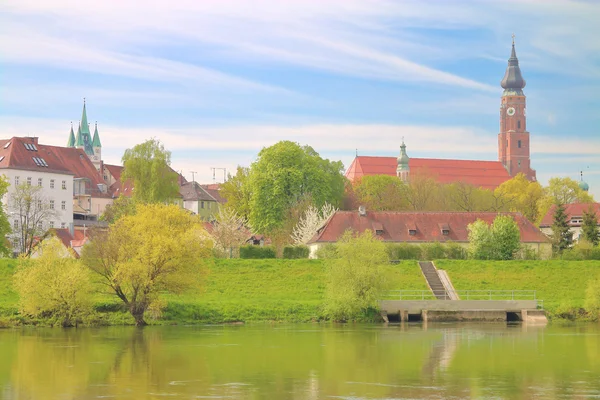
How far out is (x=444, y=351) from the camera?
4362cm

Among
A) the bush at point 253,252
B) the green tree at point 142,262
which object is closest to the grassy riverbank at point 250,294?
the green tree at point 142,262

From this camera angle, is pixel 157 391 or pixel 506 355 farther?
pixel 506 355

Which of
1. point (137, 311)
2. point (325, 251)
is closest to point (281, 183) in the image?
point (325, 251)

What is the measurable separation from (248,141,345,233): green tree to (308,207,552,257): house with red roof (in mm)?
15296

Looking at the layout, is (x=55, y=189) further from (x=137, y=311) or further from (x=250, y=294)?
(x=137, y=311)

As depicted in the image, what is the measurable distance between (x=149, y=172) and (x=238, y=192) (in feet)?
30.6

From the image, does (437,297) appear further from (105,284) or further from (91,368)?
(91,368)

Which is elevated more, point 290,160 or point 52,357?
point 290,160

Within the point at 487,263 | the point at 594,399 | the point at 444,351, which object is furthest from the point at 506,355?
the point at 487,263

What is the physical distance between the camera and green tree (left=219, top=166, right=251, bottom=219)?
107 metres

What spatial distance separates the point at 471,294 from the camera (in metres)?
65.8

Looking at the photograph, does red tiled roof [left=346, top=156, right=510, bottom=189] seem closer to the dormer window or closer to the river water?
the dormer window

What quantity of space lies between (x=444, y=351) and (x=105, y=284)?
65.6 ft

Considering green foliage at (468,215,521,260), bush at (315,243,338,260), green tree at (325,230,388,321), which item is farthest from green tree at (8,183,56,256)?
green foliage at (468,215,521,260)
